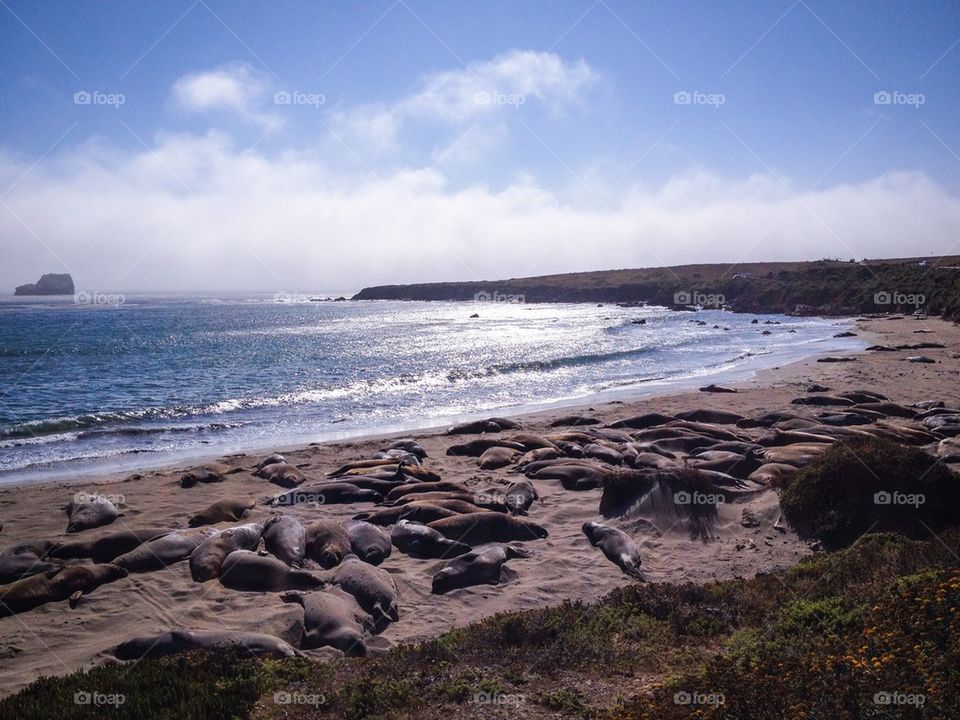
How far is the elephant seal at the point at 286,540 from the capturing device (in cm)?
977

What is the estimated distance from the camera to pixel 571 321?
76688 mm

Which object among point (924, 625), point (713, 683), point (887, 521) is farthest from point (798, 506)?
point (713, 683)

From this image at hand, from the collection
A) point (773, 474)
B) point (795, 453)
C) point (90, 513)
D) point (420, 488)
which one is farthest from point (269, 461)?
point (795, 453)

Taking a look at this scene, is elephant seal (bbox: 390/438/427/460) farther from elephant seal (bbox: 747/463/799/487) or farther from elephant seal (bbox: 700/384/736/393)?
elephant seal (bbox: 700/384/736/393)

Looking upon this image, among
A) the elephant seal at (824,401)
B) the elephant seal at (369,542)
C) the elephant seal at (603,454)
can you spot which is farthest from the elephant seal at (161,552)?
the elephant seal at (824,401)

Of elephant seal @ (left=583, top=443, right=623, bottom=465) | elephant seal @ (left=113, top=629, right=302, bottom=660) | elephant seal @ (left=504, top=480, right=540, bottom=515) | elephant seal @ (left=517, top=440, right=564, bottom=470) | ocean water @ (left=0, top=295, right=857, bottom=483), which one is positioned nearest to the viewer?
elephant seal @ (left=113, top=629, right=302, bottom=660)

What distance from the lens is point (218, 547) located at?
9.94 m

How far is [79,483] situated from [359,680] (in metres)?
12.5

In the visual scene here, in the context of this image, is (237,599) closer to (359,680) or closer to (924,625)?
(359,680)

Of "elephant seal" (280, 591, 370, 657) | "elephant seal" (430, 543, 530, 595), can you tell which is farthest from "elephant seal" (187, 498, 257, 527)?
"elephant seal" (430, 543, 530, 595)

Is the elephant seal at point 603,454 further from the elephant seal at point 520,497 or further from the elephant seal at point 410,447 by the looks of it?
the elephant seal at point 410,447

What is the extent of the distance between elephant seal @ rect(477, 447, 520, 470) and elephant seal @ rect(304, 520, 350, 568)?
563 centimetres

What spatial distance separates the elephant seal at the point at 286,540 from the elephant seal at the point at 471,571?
7.19 ft

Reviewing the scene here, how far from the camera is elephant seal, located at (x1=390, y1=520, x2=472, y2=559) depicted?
10.3 metres
